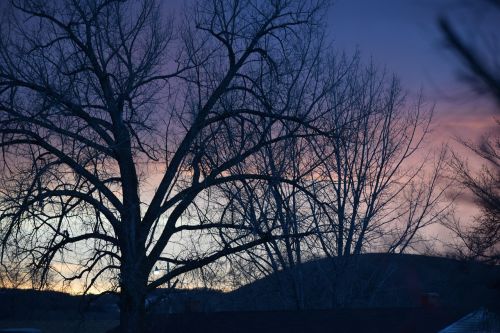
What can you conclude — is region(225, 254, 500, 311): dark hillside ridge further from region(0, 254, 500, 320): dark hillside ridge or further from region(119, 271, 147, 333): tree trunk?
region(119, 271, 147, 333): tree trunk

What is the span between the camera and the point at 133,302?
19.6 m

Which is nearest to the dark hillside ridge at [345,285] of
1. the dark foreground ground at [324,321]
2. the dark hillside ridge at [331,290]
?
the dark hillside ridge at [331,290]

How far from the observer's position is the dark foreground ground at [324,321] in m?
21.5

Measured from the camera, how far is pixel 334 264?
3050 centimetres

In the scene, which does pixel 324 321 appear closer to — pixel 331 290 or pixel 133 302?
pixel 133 302

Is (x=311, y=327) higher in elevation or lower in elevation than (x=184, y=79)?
lower

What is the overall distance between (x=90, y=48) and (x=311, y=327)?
1020 cm

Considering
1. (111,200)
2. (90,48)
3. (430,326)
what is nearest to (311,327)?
(430,326)

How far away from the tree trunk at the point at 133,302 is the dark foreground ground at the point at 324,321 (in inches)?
41.0

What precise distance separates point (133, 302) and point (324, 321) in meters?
6.02

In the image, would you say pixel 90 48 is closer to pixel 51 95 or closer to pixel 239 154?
pixel 51 95

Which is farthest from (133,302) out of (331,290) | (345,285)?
(345,285)

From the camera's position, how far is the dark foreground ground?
846 inches

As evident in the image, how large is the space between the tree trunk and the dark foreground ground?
3.42ft
